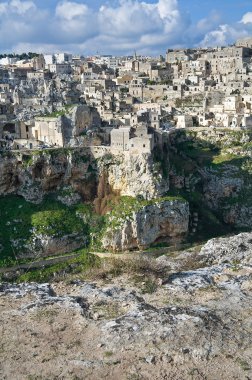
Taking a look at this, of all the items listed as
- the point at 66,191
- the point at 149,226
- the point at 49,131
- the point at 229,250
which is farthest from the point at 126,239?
the point at 49,131

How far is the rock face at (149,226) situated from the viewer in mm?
37844

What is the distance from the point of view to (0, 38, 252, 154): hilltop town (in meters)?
43.4

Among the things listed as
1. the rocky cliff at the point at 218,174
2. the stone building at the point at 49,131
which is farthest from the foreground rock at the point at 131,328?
the stone building at the point at 49,131

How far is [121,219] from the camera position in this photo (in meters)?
37.9

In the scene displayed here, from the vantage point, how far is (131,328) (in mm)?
24344

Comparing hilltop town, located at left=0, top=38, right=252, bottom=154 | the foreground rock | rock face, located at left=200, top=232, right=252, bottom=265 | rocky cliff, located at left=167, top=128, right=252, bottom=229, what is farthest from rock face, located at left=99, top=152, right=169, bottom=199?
the foreground rock

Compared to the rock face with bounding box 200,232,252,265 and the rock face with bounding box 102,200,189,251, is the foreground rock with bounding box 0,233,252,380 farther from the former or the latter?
the rock face with bounding box 102,200,189,251

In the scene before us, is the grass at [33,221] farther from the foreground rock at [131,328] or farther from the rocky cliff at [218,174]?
the rocky cliff at [218,174]

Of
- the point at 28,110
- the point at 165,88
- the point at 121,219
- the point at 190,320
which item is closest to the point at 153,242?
the point at 121,219

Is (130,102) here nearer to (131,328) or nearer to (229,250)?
(229,250)

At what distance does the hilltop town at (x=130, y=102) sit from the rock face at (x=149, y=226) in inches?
193

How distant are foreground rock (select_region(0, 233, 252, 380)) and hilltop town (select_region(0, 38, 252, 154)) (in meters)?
13.6

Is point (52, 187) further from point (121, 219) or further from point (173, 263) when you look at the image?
point (173, 263)

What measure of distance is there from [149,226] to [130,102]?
2943cm
